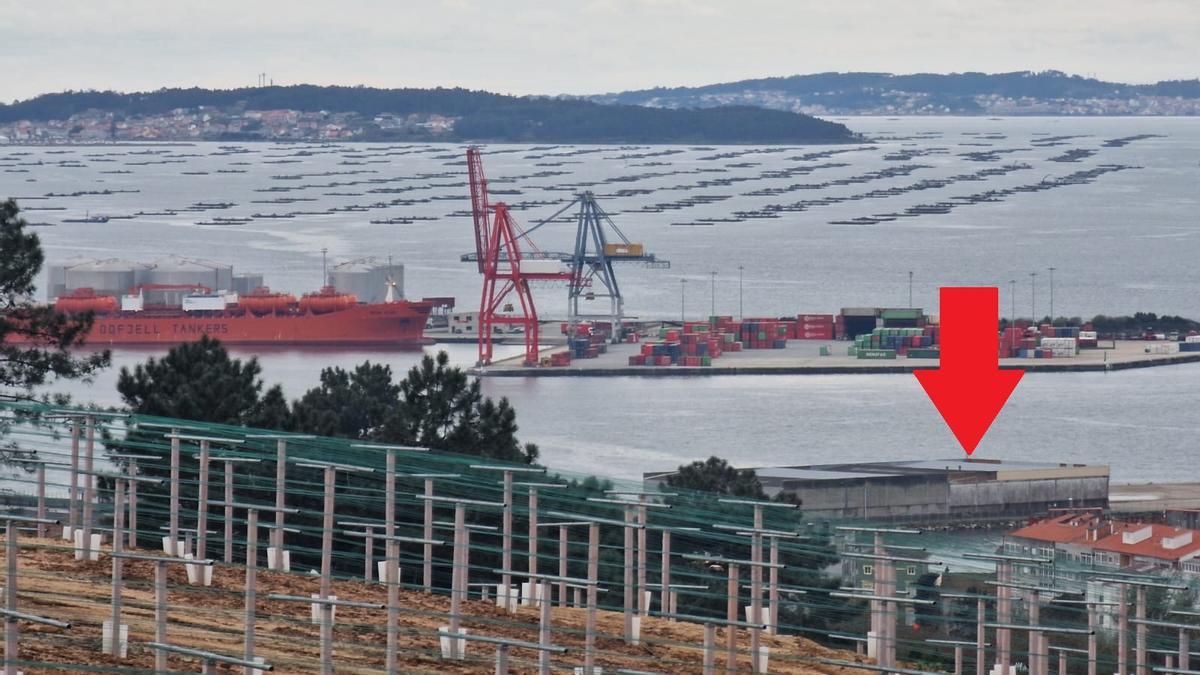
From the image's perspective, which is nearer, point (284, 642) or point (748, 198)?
point (284, 642)

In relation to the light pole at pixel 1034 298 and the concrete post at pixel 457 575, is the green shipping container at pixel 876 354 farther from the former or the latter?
the concrete post at pixel 457 575

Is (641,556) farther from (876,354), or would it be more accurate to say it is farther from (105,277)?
(105,277)

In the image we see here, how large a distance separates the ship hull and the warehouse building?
12.2 m

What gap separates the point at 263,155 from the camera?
76.1 metres

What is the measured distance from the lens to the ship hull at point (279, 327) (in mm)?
27109

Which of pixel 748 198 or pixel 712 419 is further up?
pixel 748 198

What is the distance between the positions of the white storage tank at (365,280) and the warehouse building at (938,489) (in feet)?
45.0

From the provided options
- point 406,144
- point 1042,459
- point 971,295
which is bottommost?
point 1042,459

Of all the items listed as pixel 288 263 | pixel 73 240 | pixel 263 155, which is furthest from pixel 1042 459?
pixel 263 155

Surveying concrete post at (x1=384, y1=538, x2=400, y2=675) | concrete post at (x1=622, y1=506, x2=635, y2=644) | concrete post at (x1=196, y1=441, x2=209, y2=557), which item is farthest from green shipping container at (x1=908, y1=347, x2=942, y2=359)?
concrete post at (x1=384, y1=538, x2=400, y2=675)

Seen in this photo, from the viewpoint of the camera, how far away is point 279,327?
27.2 m

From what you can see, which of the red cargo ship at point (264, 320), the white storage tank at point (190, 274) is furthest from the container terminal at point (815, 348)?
the white storage tank at point (190, 274)

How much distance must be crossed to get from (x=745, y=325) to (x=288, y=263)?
1056 cm

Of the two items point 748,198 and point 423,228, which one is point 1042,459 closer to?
point 423,228
